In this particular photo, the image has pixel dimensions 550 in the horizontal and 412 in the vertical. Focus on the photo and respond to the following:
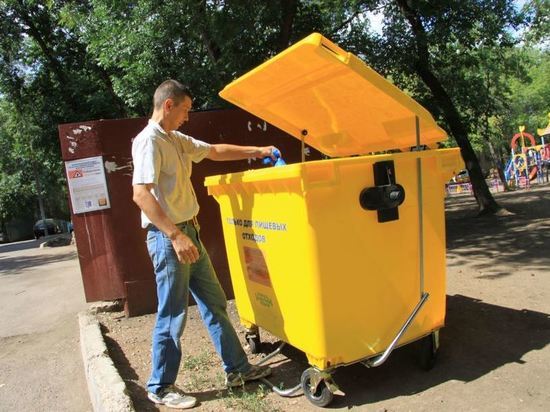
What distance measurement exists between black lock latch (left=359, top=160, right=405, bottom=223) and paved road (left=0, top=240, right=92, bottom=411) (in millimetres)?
2444

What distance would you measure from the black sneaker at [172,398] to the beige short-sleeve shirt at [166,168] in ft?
3.41

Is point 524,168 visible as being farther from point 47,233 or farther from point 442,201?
point 47,233

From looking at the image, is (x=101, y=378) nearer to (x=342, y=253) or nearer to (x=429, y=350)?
(x=342, y=253)

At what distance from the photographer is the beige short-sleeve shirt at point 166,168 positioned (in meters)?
3.05

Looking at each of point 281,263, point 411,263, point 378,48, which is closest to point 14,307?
point 281,263

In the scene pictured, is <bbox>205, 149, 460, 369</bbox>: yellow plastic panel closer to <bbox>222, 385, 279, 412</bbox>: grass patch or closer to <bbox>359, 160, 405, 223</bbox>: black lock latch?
<bbox>359, 160, 405, 223</bbox>: black lock latch

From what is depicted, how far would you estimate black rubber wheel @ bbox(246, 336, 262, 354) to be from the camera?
4.14 m

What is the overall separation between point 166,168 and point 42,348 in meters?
3.01

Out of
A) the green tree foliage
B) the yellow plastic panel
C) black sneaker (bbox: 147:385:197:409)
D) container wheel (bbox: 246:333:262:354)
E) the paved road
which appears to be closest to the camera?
the yellow plastic panel

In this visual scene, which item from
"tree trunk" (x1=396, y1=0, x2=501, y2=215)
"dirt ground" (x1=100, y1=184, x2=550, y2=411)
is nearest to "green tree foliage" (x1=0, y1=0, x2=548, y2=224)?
"tree trunk" (x1=396, y1=0, x2=501, y2=215)

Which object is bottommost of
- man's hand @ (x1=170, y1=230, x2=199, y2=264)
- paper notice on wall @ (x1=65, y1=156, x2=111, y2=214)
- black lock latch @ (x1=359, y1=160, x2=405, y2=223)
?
man's hand @ (x1=170, y1=230, x2=199, y2=264)

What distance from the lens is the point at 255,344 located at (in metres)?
4.14

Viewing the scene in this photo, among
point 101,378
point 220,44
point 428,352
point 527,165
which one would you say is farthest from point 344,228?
point 527,165

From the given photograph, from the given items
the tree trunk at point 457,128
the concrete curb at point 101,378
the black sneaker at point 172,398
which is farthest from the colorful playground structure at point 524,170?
the black sneaker at point 172,398
